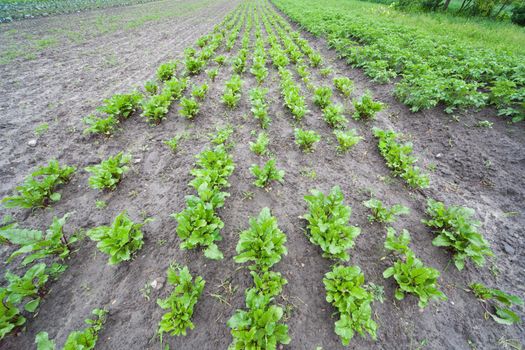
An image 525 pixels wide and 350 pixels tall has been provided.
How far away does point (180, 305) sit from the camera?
100 inches

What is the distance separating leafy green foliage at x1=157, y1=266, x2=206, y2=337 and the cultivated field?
3 cm

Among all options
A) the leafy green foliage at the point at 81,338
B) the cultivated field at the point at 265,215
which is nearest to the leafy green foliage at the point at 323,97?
the cultivated field at the point at 265,215

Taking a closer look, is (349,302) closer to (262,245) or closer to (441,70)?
(262,245)

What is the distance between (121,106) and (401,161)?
6.97 meters

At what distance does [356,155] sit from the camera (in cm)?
523

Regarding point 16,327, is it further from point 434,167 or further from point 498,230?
point 434,167

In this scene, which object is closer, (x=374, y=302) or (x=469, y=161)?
(x=374, y=302)

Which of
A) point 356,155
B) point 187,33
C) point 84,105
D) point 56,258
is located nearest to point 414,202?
point 356,155

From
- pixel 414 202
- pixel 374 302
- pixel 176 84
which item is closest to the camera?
pixel 374 302

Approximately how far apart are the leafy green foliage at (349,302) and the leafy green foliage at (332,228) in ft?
0.92

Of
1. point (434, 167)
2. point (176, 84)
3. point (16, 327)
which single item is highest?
point (176, 84)

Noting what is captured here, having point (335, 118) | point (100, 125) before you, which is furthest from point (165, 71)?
point (335, 118)

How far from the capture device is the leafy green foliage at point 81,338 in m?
2.23

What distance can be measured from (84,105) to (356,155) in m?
7.78
